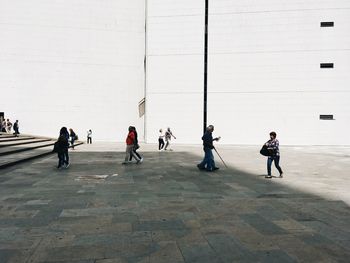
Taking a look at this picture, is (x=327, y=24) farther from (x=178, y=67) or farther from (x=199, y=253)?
(x=199, y=253)

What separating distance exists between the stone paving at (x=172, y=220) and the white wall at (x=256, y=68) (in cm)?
2005

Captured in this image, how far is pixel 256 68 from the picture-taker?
95.2ft

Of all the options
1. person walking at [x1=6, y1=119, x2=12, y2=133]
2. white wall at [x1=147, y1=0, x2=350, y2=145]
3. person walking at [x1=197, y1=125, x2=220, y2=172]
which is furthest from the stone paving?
person walking at [x1=6, y1=119, x2=12, y2=133]

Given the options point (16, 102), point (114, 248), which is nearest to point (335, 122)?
point (114, 248)

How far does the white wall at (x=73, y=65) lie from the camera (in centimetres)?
3011

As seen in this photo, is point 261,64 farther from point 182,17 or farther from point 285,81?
point 182,17

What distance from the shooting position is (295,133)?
28.7 meters

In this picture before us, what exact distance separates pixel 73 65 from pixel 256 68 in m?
18.5

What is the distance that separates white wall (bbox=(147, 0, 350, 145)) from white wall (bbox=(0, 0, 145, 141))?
3.15 meters

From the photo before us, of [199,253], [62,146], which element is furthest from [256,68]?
[199,253]

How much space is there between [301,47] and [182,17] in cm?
1177

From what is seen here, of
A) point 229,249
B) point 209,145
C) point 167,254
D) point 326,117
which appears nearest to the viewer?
point 167,254

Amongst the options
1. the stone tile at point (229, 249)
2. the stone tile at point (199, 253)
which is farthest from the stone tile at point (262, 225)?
the stone tile at point (199, 253)

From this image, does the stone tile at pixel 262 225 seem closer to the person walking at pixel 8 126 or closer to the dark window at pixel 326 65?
the dark window at pixel 326 65
